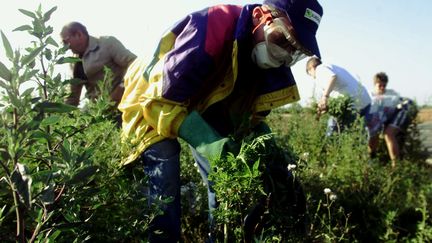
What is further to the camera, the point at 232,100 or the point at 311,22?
the point at 232,100

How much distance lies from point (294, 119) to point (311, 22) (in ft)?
9.35

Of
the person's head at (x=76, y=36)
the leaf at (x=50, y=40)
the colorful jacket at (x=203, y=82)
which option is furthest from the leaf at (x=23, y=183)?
the person's head at (x=76, y=36)

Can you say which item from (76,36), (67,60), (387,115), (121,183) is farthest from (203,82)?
(387,115)

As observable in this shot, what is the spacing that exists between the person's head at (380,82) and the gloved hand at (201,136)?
4.91 m

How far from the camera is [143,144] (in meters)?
2.16

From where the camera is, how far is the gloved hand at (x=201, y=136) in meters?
1.80

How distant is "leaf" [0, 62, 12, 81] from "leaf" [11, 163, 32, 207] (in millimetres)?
198

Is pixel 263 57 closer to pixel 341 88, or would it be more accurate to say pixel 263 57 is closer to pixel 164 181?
pixel 164 181

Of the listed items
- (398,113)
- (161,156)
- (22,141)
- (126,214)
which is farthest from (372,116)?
(22,141)

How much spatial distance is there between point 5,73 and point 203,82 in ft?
3.75

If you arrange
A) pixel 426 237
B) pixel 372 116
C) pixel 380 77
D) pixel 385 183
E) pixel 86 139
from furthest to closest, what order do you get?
pixel 380 77, pixel 372 116, pixel 385 183, pixel 426 237, pixel 86 139

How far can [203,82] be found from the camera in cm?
210

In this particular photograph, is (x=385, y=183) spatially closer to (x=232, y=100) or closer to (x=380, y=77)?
(x=232, y=100)

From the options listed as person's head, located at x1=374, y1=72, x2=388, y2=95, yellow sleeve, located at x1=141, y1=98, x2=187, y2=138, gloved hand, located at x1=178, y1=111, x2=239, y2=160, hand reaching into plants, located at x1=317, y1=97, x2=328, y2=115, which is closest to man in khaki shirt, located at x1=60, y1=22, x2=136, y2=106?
hand reaching into plants, located at x1=317, y1=97, x2=328, y2=115
